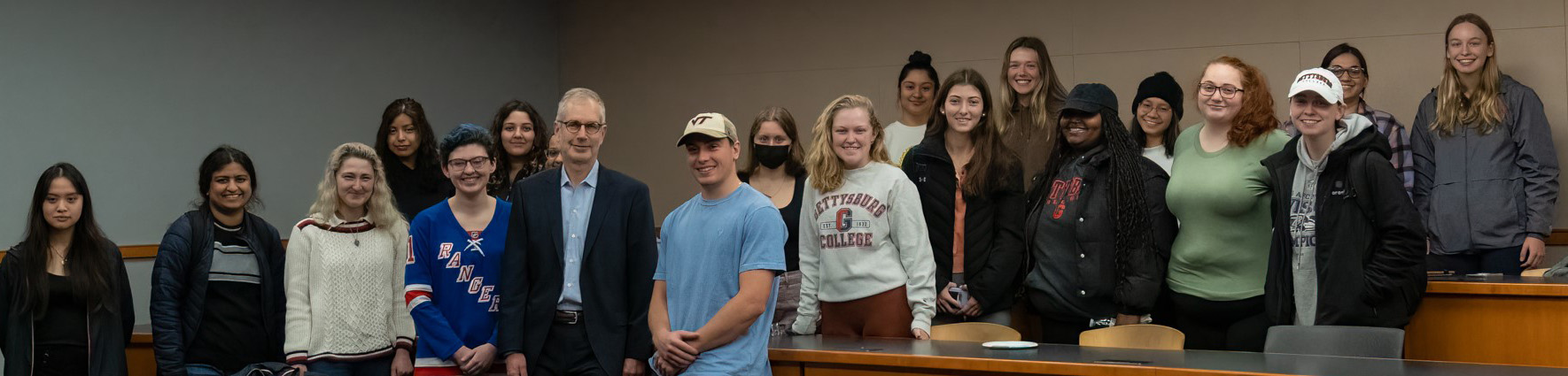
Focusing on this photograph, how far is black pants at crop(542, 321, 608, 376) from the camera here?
3.38 meters

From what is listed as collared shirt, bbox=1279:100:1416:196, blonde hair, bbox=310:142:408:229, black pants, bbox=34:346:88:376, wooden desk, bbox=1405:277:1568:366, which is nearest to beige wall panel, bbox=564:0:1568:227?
Answer: collared shirt, bbox=1279:100:1416:196

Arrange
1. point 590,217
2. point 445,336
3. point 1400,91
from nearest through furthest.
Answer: point 590,217 → point 445,336 → point 1400,91

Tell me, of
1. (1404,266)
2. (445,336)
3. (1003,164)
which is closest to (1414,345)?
(1404,266)

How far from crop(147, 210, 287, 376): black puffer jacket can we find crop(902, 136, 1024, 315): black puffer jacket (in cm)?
221

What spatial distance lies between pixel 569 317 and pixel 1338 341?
6.69ft

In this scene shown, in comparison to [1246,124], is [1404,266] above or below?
below

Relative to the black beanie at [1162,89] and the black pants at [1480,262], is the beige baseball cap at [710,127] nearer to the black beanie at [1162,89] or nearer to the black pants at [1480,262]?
the black beanie at [1162,89]

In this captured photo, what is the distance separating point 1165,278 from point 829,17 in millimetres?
3840

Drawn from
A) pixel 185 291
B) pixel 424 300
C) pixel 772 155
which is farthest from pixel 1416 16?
pixel 185 291

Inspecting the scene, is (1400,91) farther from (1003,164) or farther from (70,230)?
(70,230)

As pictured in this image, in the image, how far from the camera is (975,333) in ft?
12.9

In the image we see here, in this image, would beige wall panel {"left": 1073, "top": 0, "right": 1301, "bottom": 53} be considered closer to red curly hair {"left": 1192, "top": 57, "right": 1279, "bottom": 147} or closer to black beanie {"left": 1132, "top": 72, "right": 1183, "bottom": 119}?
black beanie {"left": 1132, "top": 72, "right": 1183, "bottom": 119}

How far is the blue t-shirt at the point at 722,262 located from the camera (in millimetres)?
3223

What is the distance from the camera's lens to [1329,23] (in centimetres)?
608
